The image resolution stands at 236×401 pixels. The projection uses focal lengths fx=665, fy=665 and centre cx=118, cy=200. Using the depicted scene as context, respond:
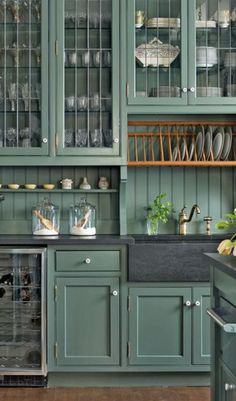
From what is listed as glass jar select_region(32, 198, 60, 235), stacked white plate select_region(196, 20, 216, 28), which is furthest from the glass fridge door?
stacked white plate select_region(196, 20, 216, 28)

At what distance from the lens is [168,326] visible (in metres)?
4.14

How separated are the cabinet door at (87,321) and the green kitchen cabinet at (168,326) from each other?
0.12 meters

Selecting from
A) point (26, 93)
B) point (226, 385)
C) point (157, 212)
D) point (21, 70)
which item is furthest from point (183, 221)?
point (226, 385)

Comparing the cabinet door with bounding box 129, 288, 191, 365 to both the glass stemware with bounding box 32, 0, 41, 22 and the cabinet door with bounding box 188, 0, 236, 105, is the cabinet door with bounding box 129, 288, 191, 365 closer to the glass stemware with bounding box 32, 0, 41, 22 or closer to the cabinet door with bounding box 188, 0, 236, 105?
the cabinet door with bounding box 188, 0, 236, 105

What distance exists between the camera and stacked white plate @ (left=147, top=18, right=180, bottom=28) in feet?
14.6

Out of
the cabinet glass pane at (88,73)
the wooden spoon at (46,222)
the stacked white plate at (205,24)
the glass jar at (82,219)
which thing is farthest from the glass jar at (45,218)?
the stacked white plate at (205,24)

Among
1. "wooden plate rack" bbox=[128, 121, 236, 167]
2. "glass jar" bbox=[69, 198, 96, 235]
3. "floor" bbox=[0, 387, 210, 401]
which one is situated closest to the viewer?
"floor" bbox=[0, 387, 210, 401]

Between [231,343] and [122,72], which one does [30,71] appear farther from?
[231,343]

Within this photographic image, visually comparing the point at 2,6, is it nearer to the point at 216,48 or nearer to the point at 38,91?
the point at 38,91

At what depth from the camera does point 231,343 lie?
2387 millimetres

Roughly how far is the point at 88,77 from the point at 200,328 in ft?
5.92

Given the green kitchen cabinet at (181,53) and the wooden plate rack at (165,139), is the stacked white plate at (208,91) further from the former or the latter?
the wooden plate rack at (165,139)

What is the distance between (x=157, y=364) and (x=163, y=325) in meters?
0.24

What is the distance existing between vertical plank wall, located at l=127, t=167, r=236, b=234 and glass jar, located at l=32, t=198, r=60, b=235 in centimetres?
52
